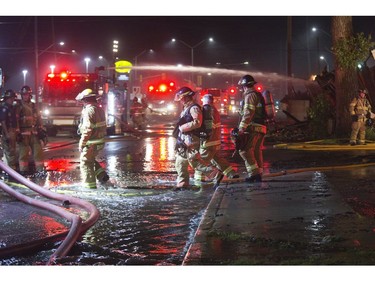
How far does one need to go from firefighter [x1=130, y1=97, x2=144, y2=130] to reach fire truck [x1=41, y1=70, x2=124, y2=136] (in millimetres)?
3432

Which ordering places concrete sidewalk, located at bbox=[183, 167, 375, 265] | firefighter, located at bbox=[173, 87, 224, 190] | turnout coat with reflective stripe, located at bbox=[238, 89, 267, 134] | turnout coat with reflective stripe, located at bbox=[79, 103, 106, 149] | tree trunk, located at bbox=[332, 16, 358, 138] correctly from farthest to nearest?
tree trunk, located at bbox=[332, 16, 358, 138], turnout coat with reflective stripe, located at bbox=[79, 103, 106, 149], turnout coat with reflective stripe, located at bbox=[238, 89, 267, 134], firefighter, located at bbox=[173, 87, 224, 190], concrete sidewalk, located at bbox=[183, 167, 375, 265]

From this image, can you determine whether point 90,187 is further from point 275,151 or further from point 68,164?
point 275,151

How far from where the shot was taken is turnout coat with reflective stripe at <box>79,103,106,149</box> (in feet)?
29.2

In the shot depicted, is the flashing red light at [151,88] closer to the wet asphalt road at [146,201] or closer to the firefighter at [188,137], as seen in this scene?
the wet asphalt road at [146,201]

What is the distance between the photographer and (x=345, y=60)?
604 inches

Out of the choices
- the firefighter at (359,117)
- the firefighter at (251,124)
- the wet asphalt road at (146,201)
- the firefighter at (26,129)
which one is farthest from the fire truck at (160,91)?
the firefighter at (251,124)

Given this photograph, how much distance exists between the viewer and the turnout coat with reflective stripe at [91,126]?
8.91 metres

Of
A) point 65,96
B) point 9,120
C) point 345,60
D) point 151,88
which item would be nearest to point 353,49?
point 345,60

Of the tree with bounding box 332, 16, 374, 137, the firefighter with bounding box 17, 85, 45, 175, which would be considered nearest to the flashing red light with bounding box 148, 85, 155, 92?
the tree with bounding box 332, 16, 374, 137

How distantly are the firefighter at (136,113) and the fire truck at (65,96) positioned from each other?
343 cm

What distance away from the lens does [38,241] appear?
550 centimetres

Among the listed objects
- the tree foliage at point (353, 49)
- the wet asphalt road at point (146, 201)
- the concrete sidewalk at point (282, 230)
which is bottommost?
the wet asphalt road at point (146, 201)

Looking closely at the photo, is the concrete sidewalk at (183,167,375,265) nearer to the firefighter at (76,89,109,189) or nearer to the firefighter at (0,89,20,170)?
the firefighter at (76,89,109,189)

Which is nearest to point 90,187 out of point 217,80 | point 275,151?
point 275,151
